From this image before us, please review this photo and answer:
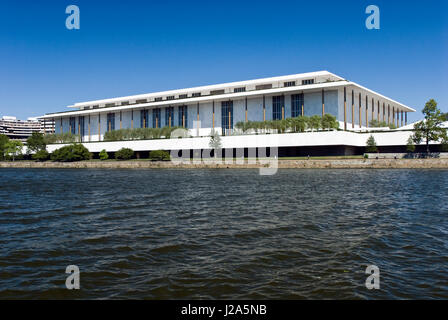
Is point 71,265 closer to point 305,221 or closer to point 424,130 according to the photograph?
point 305,221

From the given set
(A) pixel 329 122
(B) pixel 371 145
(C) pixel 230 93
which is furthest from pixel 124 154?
(B) pixel 371 145

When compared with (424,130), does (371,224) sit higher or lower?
lower

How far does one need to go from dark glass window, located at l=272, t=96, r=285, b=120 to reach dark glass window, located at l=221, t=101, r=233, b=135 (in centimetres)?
1054

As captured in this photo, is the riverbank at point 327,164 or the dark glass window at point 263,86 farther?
the dark glass window at point 263,86

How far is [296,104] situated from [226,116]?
17116mm

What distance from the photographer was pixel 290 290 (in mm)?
6613

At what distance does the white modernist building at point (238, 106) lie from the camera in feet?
252

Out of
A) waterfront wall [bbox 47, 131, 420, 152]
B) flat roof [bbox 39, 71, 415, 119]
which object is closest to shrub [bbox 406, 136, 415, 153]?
waterfront wall [bbox 47, 131, 420, 152]

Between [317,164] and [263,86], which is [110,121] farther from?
[317,164]

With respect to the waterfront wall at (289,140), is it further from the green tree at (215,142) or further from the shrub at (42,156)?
the shrub at (42,156)

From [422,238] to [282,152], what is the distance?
209 feet

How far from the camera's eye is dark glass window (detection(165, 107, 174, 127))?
9244cm

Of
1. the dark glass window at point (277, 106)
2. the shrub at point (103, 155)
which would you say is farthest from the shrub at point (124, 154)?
the dark glass window at point (277, 106)
